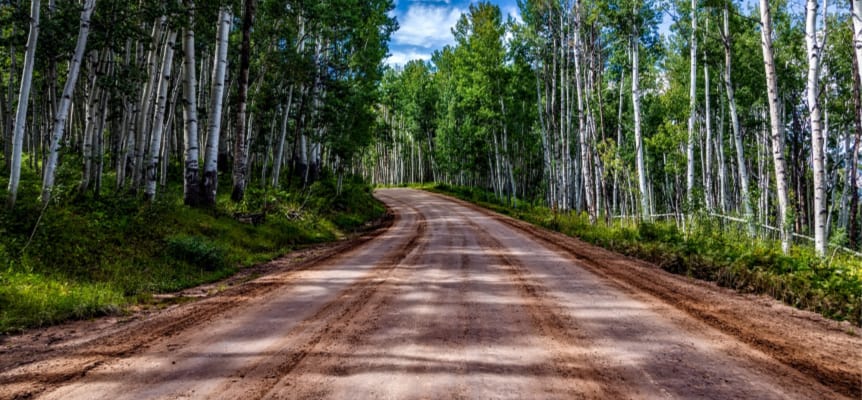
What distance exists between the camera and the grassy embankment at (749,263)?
20.1 ft

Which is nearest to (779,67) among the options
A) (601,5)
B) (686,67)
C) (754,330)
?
(686,67)

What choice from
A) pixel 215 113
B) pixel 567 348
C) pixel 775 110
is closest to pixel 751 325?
pixel 567 348

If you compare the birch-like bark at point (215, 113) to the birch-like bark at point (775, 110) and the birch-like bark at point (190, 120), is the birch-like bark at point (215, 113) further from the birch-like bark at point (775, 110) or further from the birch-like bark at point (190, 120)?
the birch-like bark at point (775, 110)

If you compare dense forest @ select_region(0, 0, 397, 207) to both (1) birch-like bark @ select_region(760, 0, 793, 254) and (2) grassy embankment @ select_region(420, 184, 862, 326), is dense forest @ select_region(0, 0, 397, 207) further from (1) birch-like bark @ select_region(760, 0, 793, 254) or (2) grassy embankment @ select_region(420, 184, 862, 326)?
(1) birch-like bark @ select_region(760, 0, 793, 254)

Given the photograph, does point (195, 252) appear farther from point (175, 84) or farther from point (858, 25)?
point (175, 84)

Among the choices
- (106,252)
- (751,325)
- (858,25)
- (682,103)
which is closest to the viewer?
(751,325)

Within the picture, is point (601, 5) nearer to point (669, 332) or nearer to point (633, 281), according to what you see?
point (633, 281)

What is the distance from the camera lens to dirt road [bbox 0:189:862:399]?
10.4 feet

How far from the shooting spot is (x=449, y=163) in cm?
4791

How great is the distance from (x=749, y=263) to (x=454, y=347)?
7.08 metres

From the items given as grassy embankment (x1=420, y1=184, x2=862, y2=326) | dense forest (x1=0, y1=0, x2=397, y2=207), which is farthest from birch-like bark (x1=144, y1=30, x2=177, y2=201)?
grassy embankment (x1=420, y1=184, x2=862, y2=326)

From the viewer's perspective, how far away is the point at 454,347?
399 cm

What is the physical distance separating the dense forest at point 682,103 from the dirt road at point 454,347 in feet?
18.1

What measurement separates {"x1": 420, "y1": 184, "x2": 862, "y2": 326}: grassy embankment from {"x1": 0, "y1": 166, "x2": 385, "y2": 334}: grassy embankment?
9565 millimetres
